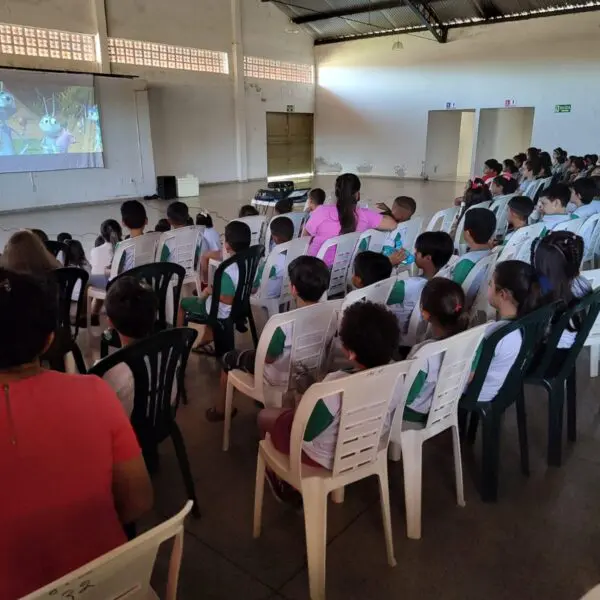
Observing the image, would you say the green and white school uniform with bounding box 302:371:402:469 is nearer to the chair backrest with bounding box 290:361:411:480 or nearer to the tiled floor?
the chair backrest with bounding box 290:361:411:480

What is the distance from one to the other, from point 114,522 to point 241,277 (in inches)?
78.5

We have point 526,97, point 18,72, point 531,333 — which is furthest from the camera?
point 526,97

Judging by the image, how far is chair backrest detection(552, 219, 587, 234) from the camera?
3702mm

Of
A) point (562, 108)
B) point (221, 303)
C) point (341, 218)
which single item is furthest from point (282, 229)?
point (562, 108)

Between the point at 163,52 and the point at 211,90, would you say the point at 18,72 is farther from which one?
the point at 211,90

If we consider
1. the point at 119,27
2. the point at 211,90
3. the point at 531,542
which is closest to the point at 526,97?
the point at 211,90

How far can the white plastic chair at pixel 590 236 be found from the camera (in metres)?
3.89

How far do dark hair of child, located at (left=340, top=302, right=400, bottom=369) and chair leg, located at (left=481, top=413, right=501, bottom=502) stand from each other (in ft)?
2.15

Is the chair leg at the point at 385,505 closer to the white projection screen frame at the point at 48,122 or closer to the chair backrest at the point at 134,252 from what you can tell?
the chair backrest at the point at 134,252

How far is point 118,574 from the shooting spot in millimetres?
813

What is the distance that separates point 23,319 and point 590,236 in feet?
13.9

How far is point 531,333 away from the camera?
6.51 feet

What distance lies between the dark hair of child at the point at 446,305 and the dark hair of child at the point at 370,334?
0.41m

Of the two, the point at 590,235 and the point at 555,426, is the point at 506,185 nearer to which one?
the point at 590,235
